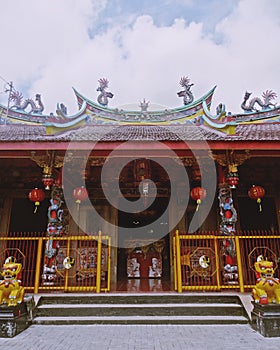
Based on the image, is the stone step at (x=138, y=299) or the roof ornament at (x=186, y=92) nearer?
the stone step at (x=138, y=299)

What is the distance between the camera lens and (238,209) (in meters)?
7.57

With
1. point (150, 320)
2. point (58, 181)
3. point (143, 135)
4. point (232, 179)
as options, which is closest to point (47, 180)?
point (58, 181)

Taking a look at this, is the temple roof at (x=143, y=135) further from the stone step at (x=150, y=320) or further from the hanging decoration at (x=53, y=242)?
the stone step at (x=150, y=320)

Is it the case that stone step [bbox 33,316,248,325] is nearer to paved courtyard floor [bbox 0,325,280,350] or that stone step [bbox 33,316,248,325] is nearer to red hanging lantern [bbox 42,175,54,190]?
paved courtyard floor [bbox 0,325,280,350]

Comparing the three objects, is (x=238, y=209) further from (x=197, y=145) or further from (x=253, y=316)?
(x=253, y=316)

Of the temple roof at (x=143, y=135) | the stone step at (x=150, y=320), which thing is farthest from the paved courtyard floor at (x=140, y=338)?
the temple roof at (x=143, y=135)

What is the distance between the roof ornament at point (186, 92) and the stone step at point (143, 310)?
8235mm

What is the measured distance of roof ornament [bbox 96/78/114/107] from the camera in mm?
10828

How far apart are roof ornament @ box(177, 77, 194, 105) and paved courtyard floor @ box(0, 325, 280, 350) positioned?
866 cm

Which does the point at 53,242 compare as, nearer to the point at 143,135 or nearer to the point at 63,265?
the point at 63,265

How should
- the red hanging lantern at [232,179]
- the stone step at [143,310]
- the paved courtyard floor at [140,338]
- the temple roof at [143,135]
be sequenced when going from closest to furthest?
the paved courtyard floor at [140,338] → the stone step at [143,310] → the temple roof at [143,135] → the red hanging lantern at [232,179]

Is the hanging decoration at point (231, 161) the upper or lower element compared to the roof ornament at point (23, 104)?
lower

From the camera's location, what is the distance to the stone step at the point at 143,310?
14.0 feet

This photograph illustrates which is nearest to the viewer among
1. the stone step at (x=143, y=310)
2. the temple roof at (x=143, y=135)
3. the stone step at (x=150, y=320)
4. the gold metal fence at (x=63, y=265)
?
the stone step at (x=150, y=320)
